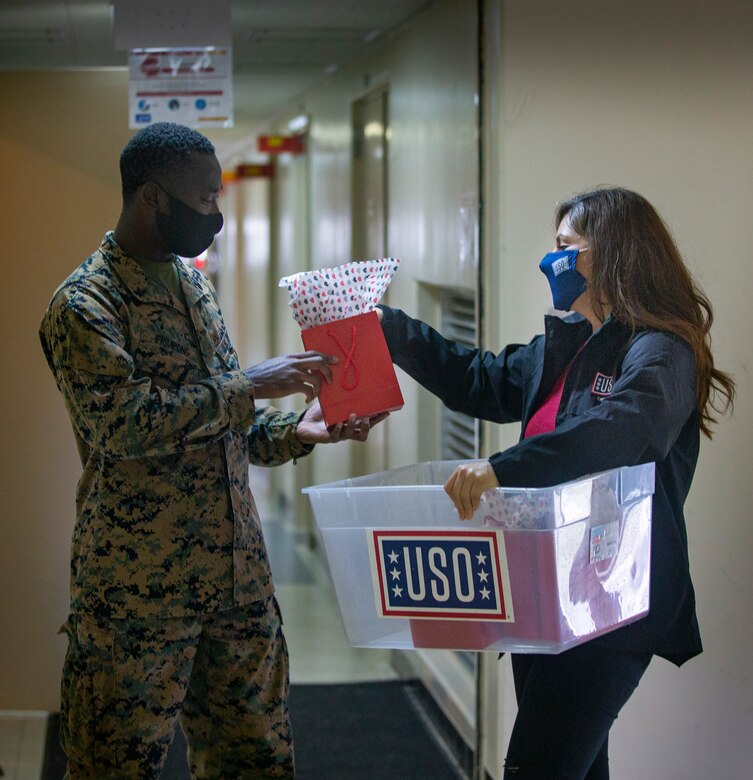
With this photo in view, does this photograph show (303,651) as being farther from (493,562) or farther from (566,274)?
(566,274)

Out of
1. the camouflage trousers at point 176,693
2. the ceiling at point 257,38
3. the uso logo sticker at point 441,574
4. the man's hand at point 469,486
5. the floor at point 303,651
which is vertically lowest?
the floor at point 303,651

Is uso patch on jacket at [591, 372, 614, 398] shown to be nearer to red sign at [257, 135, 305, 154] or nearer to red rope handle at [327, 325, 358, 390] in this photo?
red rope handle at [327, 325, 358, 390]

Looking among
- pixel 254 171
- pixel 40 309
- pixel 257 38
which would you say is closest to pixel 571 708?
pixel 40 309

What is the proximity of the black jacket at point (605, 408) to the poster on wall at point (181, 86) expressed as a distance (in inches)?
33.5

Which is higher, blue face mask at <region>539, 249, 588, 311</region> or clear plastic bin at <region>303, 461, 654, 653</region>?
blue face mask at <region>539, 249, 588, 311</region>

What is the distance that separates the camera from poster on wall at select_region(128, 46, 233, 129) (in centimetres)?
268

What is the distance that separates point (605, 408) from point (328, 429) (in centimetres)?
60

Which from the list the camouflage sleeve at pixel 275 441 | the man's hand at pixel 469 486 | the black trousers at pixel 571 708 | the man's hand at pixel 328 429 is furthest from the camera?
the camouflage sleeve at pixel 275 441

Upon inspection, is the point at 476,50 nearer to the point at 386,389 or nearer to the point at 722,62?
the point at 722,62

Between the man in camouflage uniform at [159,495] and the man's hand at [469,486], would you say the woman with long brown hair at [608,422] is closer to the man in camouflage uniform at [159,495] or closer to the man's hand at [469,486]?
the man's hand at [469,486]

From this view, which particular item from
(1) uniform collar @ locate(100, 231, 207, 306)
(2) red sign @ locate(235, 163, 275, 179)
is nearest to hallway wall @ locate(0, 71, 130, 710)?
(1) uniform collar @ locate(100, 231, 207, 306)

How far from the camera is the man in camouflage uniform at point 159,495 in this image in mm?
2018

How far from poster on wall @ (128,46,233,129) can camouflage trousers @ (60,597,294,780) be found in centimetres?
127

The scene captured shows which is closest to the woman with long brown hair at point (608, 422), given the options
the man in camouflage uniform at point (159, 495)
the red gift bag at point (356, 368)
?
the red gift bag at point (356, 368)
